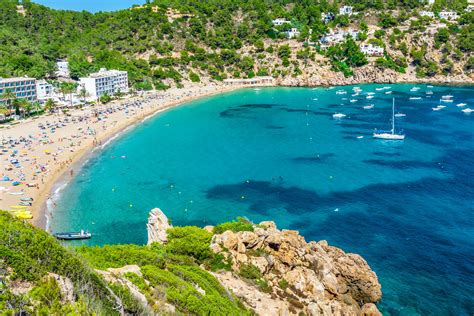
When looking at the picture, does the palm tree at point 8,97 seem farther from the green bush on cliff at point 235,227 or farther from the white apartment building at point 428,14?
the white apartment building at point 428,14

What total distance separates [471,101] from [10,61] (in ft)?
350

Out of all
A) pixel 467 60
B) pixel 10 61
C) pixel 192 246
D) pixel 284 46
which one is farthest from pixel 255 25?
pixel 192 246

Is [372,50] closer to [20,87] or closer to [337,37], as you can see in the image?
[337,37]

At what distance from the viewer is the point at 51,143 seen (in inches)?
2724

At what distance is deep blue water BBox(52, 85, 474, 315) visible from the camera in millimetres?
37188

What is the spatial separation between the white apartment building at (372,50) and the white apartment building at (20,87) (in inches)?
3810

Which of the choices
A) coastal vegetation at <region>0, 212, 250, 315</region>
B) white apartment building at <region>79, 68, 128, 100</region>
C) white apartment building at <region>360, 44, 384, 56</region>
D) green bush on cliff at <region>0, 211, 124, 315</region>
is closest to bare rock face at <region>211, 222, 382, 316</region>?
coastal vegetation at <region>0, 212, 250, 315</region>

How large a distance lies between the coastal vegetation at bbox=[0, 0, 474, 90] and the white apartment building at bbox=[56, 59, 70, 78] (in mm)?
3149

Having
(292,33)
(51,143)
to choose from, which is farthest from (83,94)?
(292,33)

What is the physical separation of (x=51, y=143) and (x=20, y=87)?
27.6m

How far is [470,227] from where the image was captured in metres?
42.5

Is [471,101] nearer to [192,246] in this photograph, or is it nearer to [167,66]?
[167,66]

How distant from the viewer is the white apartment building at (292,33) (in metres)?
147

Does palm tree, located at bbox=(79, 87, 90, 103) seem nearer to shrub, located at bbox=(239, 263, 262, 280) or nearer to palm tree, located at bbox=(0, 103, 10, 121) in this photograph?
palm tree, located at bbox=(0, 103, 10, 121)
